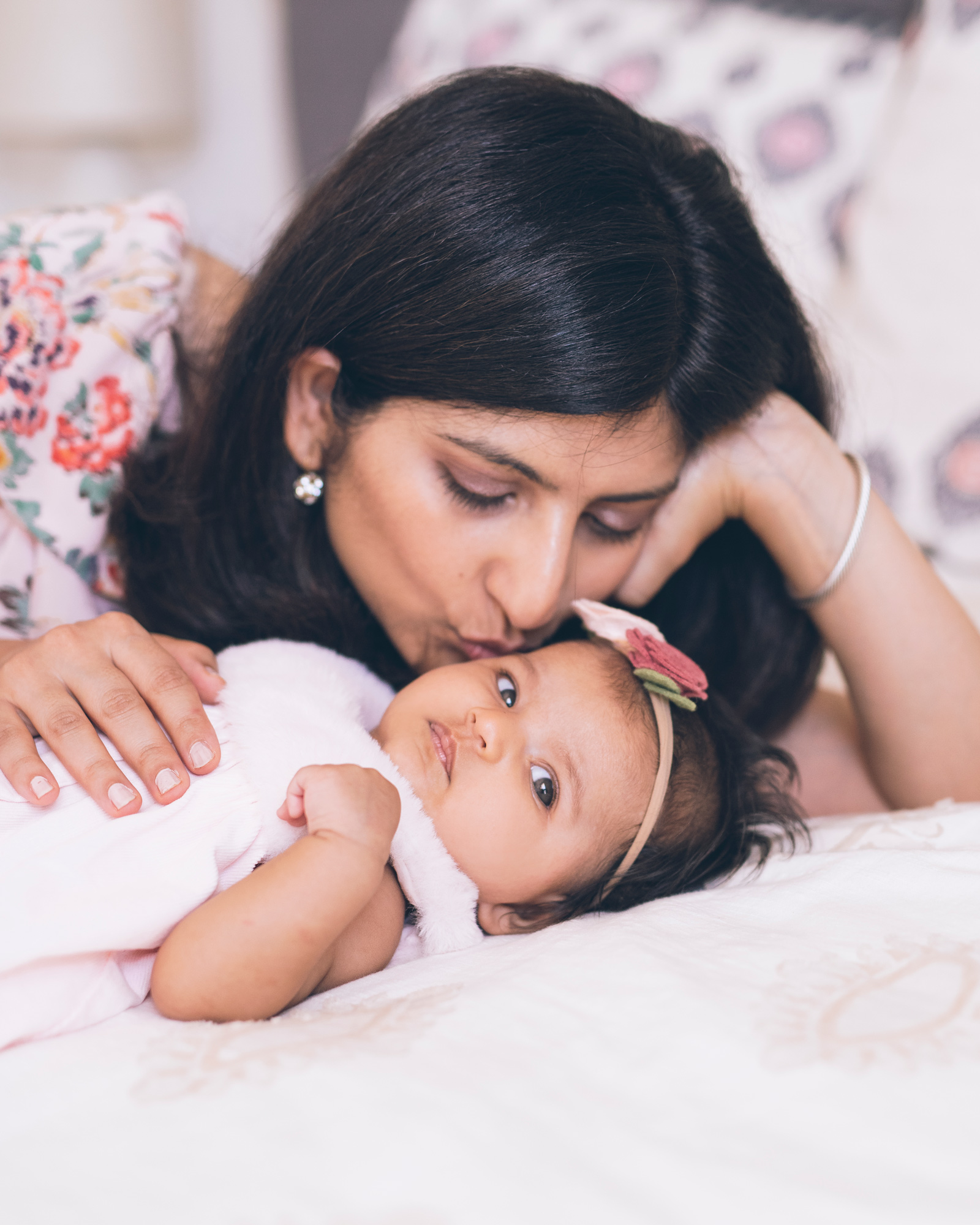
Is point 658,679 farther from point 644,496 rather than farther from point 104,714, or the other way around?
point 104,714

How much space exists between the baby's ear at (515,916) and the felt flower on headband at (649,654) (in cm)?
28

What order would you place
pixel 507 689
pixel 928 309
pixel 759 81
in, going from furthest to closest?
1. pixel 759 81
2. pixel 928 309
3. pixel 507 689

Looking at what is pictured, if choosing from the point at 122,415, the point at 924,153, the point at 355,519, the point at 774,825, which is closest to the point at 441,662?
the point at 355,519

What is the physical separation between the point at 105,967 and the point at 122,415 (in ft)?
2.85

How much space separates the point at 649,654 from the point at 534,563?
0.61 feet

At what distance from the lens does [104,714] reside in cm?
95

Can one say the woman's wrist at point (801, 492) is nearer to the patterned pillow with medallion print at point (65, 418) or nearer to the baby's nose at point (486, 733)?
the baby's nose at point (486, 733)

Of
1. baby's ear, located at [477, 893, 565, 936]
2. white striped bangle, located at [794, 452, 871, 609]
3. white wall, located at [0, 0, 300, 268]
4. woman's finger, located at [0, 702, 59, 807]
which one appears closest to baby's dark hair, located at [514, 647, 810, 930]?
baby's ear, located at [477, 893, 565, 936]

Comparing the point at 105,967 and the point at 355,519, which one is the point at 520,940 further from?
the point at 355,519

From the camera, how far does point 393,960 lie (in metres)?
1.03

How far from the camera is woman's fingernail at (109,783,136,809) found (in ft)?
2.90

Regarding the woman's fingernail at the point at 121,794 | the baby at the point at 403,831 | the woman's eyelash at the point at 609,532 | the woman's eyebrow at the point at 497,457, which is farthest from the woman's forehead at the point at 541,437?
the woman's fingernail at the point at 121,794

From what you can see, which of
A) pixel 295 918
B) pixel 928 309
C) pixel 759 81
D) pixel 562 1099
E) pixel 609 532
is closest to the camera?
pixel 562 1099

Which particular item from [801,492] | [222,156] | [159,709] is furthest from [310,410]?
[222,156]
